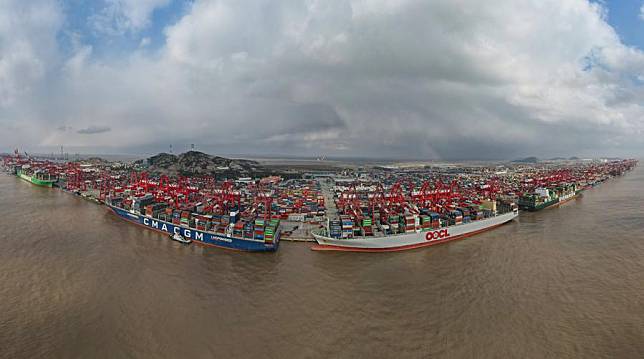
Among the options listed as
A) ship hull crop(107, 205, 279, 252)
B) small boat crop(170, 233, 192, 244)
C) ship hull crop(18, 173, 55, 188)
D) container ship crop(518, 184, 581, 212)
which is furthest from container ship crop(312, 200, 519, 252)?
ship hull crop(18, 173, 55, 188)

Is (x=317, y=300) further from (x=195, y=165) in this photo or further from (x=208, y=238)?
(x=195, y=165)

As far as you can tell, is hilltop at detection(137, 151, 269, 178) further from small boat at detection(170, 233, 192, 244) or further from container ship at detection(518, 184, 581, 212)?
container ship at detection(518, 184, 581, 212)

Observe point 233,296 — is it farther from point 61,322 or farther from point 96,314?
point 61,322

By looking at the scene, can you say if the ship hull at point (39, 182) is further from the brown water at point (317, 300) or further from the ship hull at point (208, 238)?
the ship hull at point (208, 238)

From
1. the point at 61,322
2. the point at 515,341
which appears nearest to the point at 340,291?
the point at 515,341

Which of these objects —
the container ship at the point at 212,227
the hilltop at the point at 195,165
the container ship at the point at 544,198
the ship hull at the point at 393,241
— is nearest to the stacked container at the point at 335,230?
the ship hull at the point at 393,241

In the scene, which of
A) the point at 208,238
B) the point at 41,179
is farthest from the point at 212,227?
the point at 41,179
